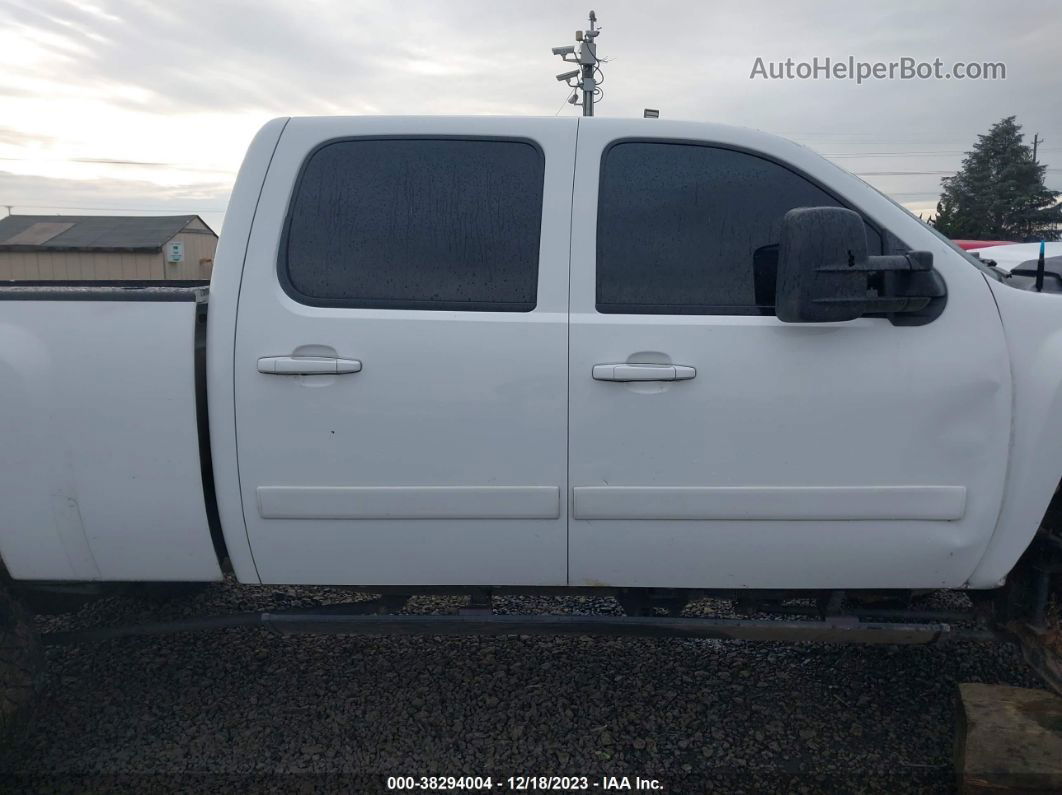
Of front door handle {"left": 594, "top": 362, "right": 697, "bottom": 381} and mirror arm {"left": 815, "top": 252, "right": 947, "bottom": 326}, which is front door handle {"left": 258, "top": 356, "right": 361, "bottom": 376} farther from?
mirror arm {"left": 815, "top": 252, "right": 947, "bottom": 326}

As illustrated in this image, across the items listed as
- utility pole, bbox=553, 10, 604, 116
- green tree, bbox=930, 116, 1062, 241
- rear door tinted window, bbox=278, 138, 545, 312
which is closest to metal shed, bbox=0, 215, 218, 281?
utility pole, bbox=553, 10, 604, 116

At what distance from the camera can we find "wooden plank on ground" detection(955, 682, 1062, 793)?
8.11 ft

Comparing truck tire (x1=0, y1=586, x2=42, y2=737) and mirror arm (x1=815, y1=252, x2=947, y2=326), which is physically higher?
mirror arm (x1=815, y1=252, x2=947, y2=326)

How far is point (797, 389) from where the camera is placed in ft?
8.30

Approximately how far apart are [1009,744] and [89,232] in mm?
36447

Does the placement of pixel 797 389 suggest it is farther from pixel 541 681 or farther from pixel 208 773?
pixel 208 773

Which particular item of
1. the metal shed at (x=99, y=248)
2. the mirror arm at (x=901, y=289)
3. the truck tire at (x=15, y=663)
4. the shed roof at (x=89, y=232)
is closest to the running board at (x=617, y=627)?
the truck tire at (x=15, y=663)

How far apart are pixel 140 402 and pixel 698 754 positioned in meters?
2.15

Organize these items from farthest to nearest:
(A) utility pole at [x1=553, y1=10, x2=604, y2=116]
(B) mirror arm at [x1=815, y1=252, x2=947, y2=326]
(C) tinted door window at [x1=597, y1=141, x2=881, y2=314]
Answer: (A) utility pole at [x1=553, y1=10, x2=604, y2=116]
(C) tinted door window at [x1=597, y1=141, x2=881, y2=314]
(B) mirror arm at [x1=815, y1=252, x2=947, y2=326]

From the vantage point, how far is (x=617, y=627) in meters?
2.79

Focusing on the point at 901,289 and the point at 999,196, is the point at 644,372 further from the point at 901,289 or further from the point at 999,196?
the point at 999,196

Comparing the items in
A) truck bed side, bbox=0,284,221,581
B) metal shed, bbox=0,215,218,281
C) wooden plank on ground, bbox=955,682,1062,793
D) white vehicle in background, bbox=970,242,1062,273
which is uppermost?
metal shed, bbox=0,215,218,281

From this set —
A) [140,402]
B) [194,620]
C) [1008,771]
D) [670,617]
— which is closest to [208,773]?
[194,620]

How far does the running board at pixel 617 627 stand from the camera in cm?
272
